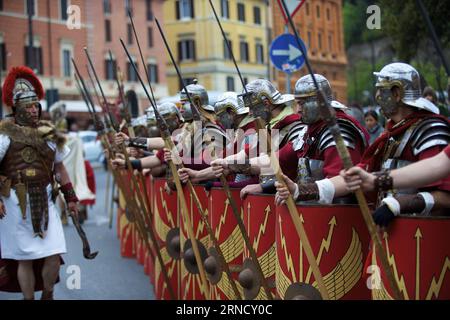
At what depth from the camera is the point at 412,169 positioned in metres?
3.96

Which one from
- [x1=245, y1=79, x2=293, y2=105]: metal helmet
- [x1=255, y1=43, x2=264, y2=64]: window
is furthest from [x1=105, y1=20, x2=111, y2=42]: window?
[x1=245, y1=79, x2=293, y2=105]: metal helmet

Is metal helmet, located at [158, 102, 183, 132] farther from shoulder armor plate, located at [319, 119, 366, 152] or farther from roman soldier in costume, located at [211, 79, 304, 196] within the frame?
shoulder armor plate, located at [319, 119, 366, 152]

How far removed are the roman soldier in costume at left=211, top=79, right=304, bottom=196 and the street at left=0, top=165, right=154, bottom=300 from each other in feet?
8.47

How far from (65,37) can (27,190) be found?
39.6m

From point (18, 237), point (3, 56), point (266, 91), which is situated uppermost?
point (3, 56)

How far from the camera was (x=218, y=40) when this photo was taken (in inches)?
2082

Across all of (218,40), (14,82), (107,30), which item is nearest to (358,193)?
(14,82)

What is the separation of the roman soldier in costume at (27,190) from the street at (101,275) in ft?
3.37

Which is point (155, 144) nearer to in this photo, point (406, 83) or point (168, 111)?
point (168, 111)

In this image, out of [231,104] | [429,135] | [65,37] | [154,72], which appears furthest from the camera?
[154,72]

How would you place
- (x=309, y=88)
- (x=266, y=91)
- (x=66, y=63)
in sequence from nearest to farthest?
(x=309, y=88), (x=266, y=91), (x=66, y=63)

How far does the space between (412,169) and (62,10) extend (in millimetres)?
41320

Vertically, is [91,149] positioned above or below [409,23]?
below
